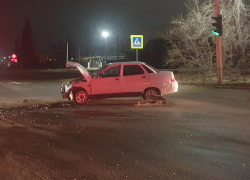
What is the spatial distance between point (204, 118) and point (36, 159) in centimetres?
585

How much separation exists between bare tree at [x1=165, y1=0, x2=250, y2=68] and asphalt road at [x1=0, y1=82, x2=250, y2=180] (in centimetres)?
1394

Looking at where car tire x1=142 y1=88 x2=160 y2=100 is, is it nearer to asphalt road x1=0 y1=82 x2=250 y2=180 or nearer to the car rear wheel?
asphalt road x1=0 y1=82 x2=250 y2=180

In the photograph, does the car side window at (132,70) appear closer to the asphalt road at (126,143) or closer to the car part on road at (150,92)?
the car part on road at (150,92)

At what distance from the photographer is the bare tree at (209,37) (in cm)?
2483

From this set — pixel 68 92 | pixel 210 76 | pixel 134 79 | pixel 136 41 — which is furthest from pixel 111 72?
pixel 210 76

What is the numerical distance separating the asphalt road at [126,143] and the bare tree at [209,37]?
13.9 meters

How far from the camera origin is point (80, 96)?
541 inches

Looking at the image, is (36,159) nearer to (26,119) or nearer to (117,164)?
(117,164)

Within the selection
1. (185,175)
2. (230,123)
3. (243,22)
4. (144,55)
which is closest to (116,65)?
(230,123)

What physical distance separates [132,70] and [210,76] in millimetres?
12004

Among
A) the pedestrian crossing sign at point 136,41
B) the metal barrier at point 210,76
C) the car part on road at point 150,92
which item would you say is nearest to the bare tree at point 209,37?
the metal barrier at point 210,76

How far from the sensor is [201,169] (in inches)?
218

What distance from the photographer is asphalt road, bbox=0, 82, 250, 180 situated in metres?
5.46

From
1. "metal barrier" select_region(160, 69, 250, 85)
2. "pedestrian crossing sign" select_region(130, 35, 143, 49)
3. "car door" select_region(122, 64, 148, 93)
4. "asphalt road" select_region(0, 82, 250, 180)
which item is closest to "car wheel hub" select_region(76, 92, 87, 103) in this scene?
"asphalt road" select_region(0, 82, 250, 180)
